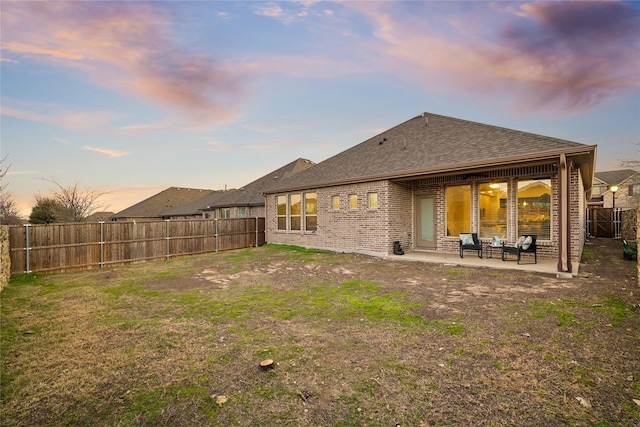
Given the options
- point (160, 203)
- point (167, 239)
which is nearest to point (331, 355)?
point (167, 239)

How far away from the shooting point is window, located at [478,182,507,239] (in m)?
10.3

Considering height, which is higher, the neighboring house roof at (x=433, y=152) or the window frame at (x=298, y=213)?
the neighboring house roof at (x=433, y=152)

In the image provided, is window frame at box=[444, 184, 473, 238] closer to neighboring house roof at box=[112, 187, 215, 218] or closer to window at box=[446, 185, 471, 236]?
window at box=[446, 185, 471, 236]

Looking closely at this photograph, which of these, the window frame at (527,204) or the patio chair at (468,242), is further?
the patio chair at (468,242)

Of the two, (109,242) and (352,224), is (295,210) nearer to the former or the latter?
(352,224)

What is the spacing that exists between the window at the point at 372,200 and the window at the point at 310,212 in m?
3.27

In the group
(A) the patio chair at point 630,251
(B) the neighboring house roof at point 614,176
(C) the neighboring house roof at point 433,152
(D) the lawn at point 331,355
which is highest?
(B) the neighboring house roof at point 614,176

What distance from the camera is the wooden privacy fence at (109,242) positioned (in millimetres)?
9617

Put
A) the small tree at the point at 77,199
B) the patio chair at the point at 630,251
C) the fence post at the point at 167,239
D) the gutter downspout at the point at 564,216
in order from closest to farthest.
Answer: the gutter downspout at the point at 564,216, the patio chair at the point at 630,251, the fence post at the point at 167,239, the small tree at the point at 77,199

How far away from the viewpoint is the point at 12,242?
364 inches

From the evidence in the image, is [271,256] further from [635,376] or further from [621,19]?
[621,19]

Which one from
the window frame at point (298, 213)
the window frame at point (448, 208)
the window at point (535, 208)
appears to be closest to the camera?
the window at point (535, 208)

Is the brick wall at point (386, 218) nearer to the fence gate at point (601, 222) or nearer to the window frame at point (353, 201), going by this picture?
the window frame at point (353, 201)

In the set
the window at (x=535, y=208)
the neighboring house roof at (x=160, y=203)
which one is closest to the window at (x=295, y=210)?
the window at (x=535, y=208)
